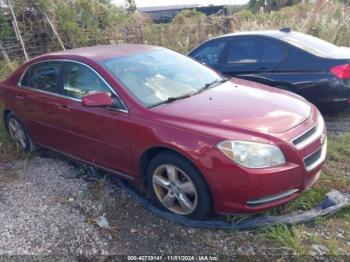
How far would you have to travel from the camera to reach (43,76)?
15.3 feet

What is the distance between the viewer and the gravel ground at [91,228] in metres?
3.04

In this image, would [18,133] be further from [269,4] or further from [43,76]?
[269,4]

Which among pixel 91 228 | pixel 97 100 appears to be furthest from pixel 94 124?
pixel 91 228

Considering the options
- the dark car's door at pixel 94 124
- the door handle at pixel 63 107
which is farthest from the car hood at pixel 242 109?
the door handle at pixel 63 107

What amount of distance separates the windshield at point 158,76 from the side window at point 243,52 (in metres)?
1.53

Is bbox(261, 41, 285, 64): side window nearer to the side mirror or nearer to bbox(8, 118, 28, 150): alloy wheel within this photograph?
the side mirror

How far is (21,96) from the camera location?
16.2ft

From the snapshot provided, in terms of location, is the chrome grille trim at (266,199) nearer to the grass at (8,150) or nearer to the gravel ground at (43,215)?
the gravel ground at (43,215)

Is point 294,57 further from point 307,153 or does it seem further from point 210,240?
point 210,240

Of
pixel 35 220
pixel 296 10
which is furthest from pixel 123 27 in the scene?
pixel 35 220

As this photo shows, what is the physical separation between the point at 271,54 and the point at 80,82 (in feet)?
9.71

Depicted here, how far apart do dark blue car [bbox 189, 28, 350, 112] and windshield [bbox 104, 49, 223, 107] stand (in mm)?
1439

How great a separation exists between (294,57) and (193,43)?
739 cm

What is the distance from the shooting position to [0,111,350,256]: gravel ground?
304cm
